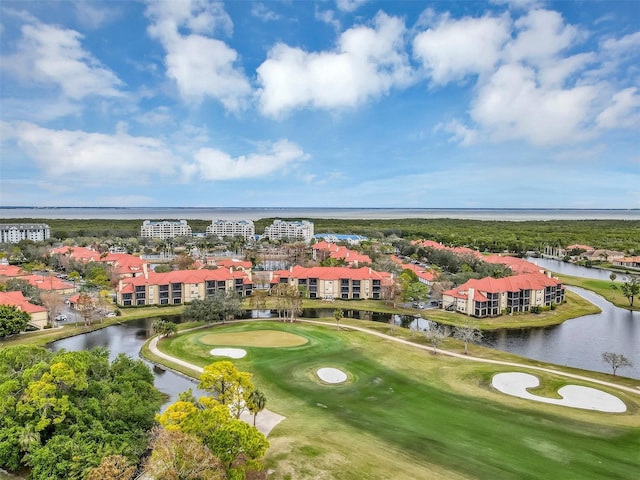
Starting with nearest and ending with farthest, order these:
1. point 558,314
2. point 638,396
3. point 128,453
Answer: point 128,453, point 638,396, point 558,314

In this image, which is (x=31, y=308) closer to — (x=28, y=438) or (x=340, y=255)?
(x=28, y=438)

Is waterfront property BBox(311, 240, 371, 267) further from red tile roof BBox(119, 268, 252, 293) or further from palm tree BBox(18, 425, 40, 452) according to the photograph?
palm tree BBox(18, 425, 40, 452)

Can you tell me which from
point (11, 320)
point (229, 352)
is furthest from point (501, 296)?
point (11, 320)

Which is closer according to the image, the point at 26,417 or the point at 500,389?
the point at 26,417

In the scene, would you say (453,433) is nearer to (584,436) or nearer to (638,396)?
(584,436)

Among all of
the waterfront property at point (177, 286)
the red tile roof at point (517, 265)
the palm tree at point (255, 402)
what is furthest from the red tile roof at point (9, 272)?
the red tile roof at point (517, 265)

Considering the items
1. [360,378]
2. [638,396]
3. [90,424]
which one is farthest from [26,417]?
[638,396]

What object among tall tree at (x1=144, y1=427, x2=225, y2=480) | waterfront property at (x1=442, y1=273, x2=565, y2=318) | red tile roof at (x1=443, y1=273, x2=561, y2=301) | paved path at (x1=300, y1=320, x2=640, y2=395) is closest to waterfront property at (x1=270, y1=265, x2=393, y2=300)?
waterfront property at (x1=442, y1=273, x2=565, y2=318)
